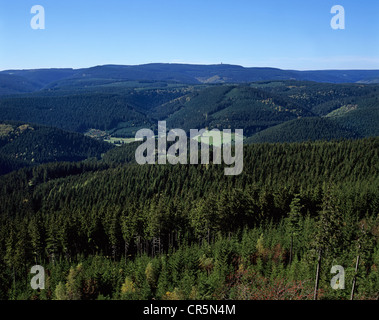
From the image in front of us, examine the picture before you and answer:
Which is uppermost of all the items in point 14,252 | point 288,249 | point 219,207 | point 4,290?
point 219,207

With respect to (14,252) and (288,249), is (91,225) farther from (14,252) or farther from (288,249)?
(288,249)

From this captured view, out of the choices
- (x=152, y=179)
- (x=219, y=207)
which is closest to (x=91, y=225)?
(x=219, y=207)

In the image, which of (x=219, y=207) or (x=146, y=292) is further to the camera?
(x=219, y=207)

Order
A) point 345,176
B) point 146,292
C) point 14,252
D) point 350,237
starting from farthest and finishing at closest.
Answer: point 345,176 → point 14,252 → point 350,237 → point 146,292

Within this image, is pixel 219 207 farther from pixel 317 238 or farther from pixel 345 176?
pixel 345 176

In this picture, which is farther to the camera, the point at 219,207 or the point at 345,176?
the point at 345,176

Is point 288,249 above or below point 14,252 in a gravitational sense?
above
